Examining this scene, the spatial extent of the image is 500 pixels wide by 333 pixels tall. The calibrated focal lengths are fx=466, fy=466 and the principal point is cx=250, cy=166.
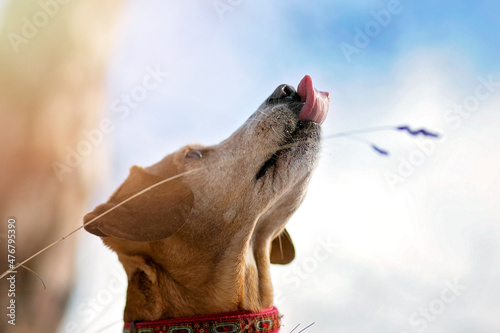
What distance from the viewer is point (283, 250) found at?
270cm

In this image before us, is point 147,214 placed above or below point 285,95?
below

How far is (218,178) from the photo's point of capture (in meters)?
2.08

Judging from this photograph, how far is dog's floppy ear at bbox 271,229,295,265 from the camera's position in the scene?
2.67 meters

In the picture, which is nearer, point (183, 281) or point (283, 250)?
point (183, 281)

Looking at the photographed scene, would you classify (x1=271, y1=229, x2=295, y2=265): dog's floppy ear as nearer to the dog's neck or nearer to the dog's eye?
the dog's neck

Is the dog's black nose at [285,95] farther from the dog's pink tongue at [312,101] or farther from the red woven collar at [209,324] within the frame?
the red woven collar at [209,324]

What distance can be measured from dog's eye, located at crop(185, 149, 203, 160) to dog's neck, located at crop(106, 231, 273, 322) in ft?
1.38

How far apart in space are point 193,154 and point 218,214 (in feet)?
1.25

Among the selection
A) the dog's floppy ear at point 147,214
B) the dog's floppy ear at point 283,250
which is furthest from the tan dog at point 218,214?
the dog's floppy ear at point 283,250

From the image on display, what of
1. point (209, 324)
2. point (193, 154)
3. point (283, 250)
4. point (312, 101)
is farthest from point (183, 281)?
point (312, 101)

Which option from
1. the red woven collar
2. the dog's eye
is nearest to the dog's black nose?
the dog's eye

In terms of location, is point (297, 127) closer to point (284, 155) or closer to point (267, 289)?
point (284, 155)

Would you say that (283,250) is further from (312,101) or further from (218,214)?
(312,101)

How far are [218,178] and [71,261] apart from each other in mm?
947
